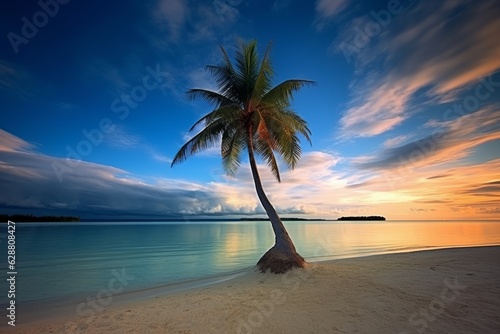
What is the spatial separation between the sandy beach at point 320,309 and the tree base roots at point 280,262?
0.60m

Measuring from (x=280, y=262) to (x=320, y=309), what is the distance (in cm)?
382

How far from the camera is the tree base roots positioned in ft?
32.1

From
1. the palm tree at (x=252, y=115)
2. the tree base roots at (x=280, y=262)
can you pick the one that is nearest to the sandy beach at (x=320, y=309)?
the tree base roots at (x=280, y=262)

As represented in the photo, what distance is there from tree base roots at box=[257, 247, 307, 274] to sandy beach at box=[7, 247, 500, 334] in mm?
600

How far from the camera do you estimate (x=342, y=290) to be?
7.43 m

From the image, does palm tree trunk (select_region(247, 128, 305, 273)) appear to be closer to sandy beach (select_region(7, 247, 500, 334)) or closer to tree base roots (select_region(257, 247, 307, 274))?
tree base roots (select_region(257, 247, 307, 274))

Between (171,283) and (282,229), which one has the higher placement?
(282,229)

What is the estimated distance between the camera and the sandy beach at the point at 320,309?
534cm

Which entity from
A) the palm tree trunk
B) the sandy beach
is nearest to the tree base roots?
the palm tree trunk

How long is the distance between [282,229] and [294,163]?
4.03 meters

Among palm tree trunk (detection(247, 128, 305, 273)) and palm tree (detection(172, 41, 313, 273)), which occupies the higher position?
palm tree (detection(172, 41, 313, 273))

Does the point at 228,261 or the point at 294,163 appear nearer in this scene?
the point at 294,163

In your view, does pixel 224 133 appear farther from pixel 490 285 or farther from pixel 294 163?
pixel 490 285

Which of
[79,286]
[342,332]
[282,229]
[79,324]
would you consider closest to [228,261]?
[282,229]
